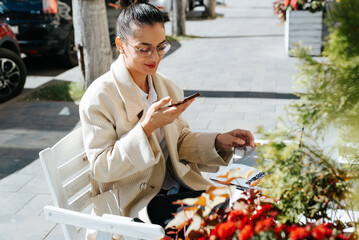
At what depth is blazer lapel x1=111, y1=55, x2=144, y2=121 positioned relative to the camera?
7.15ft

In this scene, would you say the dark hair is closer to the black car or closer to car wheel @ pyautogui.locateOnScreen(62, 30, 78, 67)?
the black car

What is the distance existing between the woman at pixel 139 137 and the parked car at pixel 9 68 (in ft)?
16.3

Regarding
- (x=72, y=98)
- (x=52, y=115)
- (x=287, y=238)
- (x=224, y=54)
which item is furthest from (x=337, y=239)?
(x=224, y=54)

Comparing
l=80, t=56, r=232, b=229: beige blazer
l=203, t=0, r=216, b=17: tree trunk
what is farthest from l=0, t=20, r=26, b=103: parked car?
l=203, t=0, r=216, b=17: tree trunk

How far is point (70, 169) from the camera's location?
85.5 inches

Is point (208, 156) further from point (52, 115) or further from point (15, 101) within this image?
point (15, 101)

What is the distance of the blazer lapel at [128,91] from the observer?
2.18 meters

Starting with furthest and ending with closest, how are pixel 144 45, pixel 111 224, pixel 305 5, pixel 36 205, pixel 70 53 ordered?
pixel 305 5 < pixel 70 53 < pixel 36 205 < pixel 144 45 < pixel 111 224

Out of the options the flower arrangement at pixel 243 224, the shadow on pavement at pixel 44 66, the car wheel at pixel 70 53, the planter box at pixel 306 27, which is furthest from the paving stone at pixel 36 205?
the planter box at pixel 306 27

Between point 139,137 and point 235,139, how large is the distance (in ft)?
1.82

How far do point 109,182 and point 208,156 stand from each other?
516 mm

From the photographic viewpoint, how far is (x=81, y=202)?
221 centimetres

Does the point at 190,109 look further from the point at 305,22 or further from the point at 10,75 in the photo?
the point at 305,22

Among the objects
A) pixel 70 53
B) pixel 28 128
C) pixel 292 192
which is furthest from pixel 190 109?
pixel 292 192
